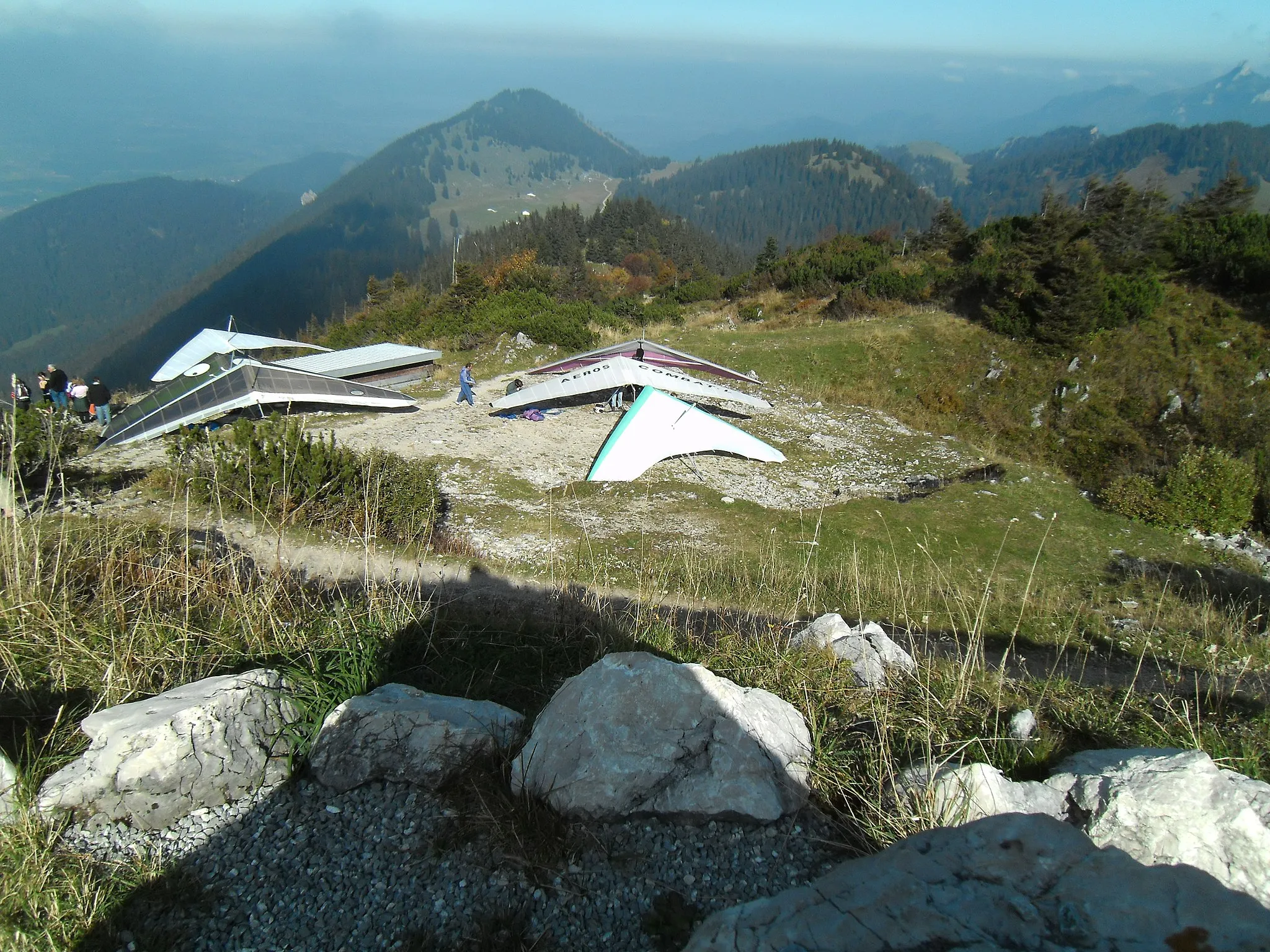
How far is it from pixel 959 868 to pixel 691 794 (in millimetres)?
1705

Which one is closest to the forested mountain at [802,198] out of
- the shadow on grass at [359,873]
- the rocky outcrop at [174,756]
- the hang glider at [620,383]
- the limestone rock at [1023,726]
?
the hang glider at [620,383]

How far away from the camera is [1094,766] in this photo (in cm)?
399

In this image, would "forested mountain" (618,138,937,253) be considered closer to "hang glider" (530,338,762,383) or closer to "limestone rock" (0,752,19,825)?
"hang glider" (530,338,762,383)

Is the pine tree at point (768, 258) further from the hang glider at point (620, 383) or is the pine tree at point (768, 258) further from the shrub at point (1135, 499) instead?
the shrub at point (1135, 499)

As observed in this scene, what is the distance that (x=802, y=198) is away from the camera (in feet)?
583

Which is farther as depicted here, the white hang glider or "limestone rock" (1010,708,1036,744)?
the white hang glider

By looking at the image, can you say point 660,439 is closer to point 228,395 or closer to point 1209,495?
point 228,395

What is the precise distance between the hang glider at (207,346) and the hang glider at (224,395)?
426 centimetres

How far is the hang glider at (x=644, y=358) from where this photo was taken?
744 inches

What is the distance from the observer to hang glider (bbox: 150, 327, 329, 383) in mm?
20750

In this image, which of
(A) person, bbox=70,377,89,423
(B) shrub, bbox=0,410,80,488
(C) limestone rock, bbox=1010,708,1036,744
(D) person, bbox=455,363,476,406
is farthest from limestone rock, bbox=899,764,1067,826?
(A) person, bbox=70,377,89,423

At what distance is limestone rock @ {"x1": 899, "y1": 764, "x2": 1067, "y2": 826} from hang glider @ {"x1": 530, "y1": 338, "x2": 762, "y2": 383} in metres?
15.6

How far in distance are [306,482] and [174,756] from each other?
7.25 meters

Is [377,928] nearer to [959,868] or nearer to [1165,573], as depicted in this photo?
[959,868]
